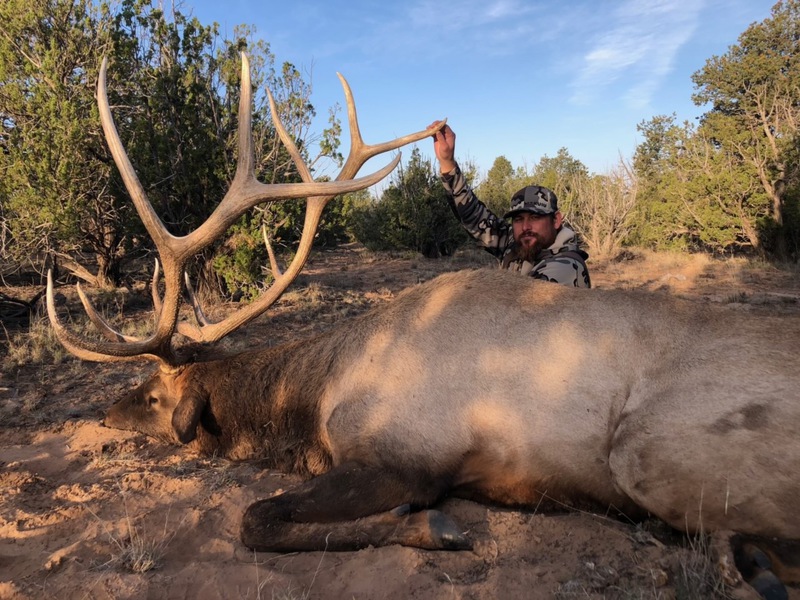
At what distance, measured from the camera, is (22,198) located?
6.98 meters

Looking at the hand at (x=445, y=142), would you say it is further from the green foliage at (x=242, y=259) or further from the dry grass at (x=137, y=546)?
the green foliage at (x=242, y=259)

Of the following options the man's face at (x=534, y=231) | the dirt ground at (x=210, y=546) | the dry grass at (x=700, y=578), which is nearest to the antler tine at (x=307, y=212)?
the dirt ground at (x=210, y=546)

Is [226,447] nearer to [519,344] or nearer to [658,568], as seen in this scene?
[519,344]

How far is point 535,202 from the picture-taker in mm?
4809

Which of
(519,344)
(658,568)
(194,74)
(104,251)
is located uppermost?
(194,74)

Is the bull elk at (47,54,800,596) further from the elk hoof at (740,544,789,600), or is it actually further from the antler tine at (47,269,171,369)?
the elk hoof at (740,544,789,600)

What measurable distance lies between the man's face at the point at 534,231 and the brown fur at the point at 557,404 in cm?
161

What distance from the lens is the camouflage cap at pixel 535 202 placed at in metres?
4.78

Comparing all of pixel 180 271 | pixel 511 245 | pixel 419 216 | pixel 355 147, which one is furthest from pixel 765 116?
pixel 180 271

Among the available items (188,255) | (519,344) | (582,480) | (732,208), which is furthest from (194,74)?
(732,208)

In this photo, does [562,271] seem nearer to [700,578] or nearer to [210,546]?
[700,578]

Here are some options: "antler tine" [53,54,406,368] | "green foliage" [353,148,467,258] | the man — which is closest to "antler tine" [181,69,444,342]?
"antler tine" [53,54,406,368]

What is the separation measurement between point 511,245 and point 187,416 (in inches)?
145

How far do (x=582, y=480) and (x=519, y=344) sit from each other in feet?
2.49
